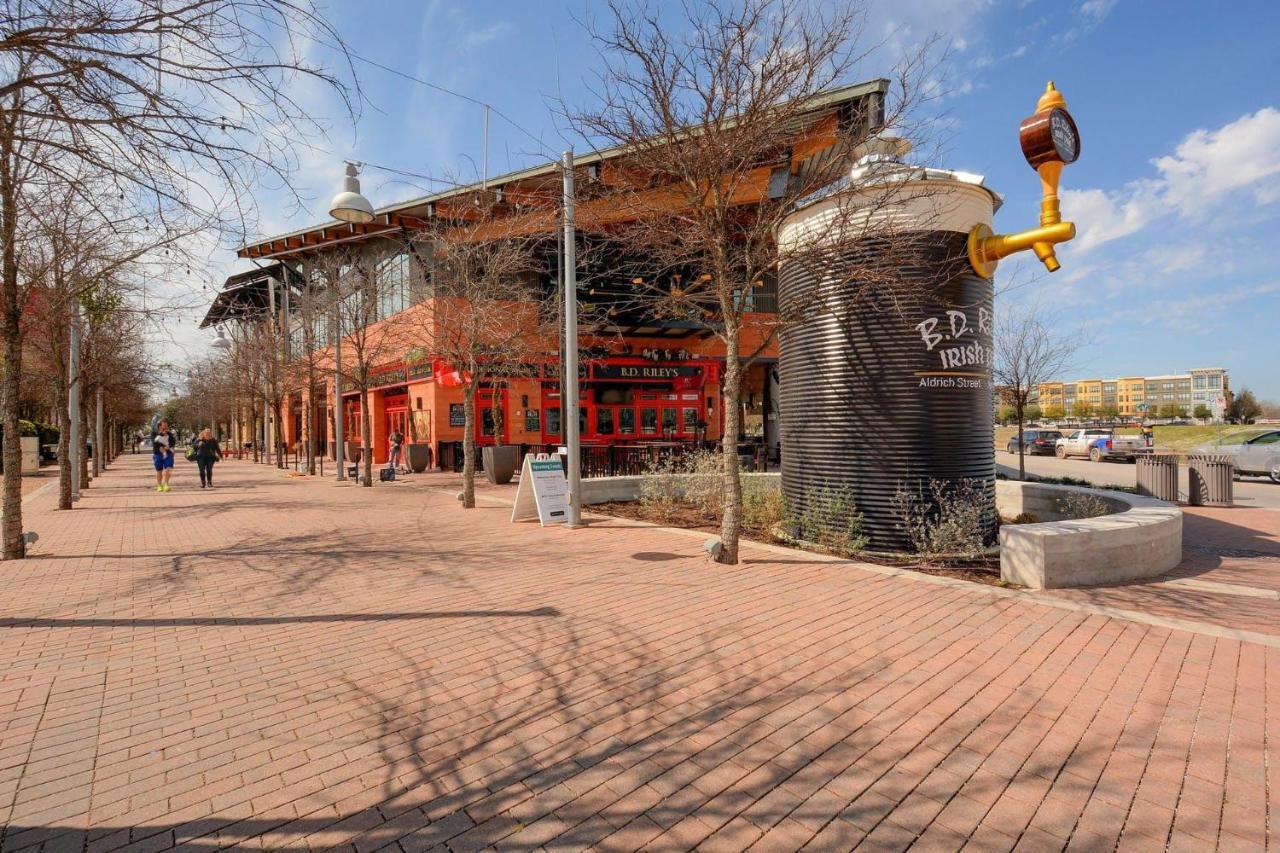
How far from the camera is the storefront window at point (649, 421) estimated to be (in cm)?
2491

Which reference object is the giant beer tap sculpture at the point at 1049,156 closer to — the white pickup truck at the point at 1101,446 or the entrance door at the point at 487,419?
the entrance door at the point at 487,419

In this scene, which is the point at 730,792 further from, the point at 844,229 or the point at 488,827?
the point at 844,229

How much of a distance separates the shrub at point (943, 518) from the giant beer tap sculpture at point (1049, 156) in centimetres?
262

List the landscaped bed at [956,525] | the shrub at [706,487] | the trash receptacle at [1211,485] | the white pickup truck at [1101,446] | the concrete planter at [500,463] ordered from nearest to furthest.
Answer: the landscaped bed at [956,525] → the shrub at [706,487] → the trash receptacle at [1211,485] → the concrete planter at [500,463] → the white pickup truck at [1101,446]

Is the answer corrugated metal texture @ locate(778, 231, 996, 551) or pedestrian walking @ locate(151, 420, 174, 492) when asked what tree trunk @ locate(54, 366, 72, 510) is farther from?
corrugated metal texture @ locate(778, 231, 996, 551)

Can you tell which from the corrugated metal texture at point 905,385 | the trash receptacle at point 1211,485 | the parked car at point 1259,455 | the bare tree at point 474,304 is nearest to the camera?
the corrugated metal texture at point 905,385

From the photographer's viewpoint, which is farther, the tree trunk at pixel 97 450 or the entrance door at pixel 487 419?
the entrance door at pixel 487 419

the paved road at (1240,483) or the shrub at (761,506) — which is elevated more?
the shrub at (761,506)

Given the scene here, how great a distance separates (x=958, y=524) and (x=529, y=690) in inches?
215

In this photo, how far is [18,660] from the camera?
13.8ft

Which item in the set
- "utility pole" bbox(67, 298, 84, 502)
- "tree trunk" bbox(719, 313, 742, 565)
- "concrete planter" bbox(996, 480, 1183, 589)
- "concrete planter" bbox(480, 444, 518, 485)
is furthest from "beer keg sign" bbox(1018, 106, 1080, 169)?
"utility pole" bbox(67, 298, 84, 502)

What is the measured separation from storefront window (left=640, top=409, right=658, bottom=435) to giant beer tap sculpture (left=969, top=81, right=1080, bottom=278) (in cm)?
1845

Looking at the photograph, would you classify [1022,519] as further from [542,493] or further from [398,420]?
[398,420]

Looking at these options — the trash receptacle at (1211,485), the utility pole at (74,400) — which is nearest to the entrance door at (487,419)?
the utility pole at (74,400)
